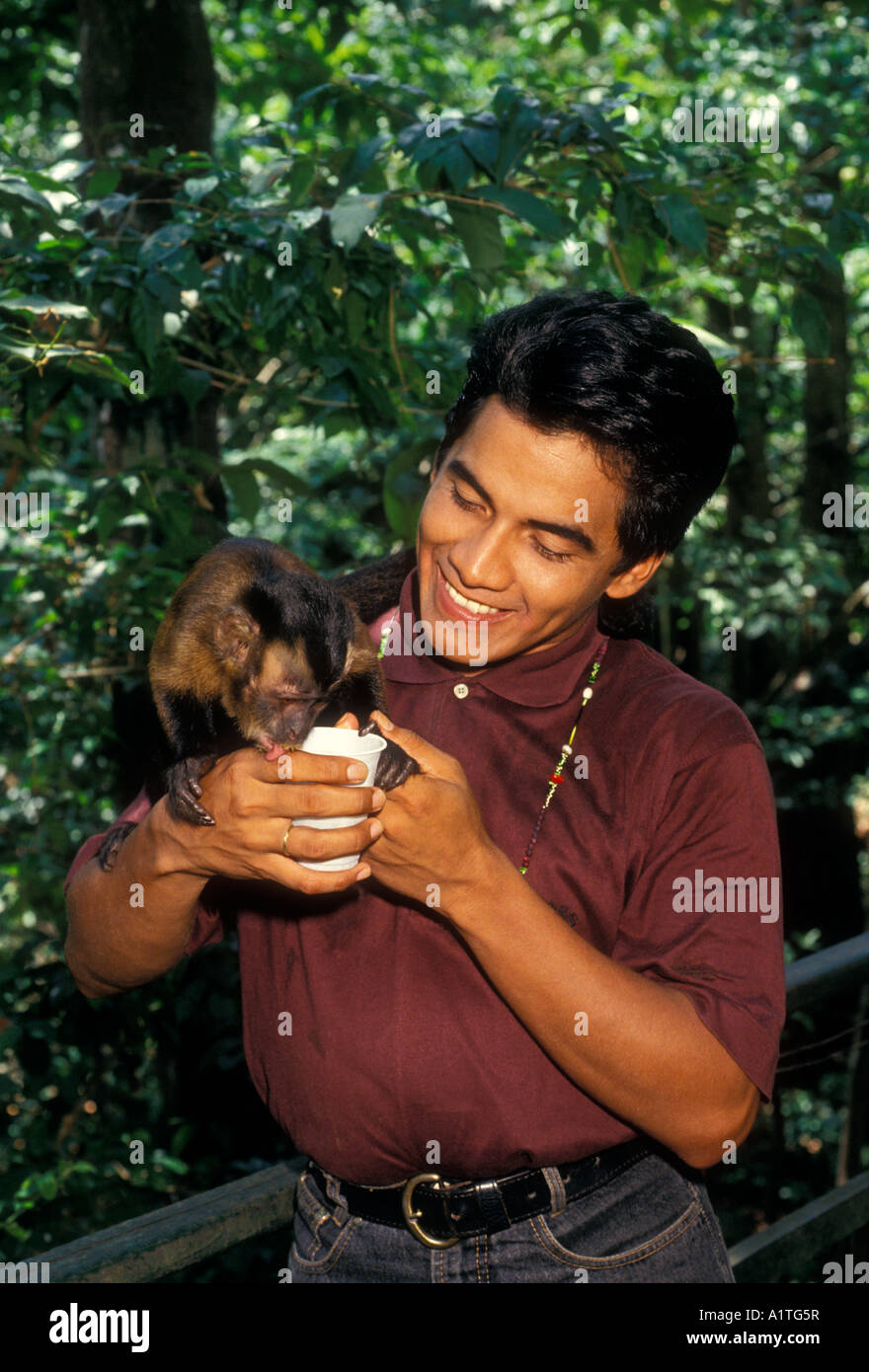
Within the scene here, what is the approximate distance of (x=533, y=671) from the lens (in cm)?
163

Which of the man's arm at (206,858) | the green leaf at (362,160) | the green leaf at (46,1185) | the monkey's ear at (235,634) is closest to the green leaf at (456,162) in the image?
the green leaf at (362,160)

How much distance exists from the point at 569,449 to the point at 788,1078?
6394 mm

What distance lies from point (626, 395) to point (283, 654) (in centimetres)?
88

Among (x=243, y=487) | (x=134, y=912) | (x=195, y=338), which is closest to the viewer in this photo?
(x=134, y=912)

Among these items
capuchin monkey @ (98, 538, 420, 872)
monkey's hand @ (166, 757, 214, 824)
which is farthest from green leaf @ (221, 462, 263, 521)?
monkey's hand @ (166, 757, 214, 824)

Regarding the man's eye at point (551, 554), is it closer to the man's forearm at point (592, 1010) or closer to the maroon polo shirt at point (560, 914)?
the maroon polo shirt at point (560, 914)

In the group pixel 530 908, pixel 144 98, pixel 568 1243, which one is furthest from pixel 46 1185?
pixel 144 98

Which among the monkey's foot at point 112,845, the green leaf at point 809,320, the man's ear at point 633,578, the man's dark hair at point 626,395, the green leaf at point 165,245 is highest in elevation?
the green leaf at point 165,245

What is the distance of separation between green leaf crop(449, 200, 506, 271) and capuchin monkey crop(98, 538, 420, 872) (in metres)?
0.65

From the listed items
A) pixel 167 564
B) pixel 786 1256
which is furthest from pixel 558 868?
pixel 167 564

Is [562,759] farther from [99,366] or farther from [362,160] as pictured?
[362,160]

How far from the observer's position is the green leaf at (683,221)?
87.7 inches

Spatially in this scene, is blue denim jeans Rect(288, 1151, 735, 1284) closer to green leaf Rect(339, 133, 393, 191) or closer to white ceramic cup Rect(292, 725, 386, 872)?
white ceramic cup Rect(292, 725, 386, 872)
